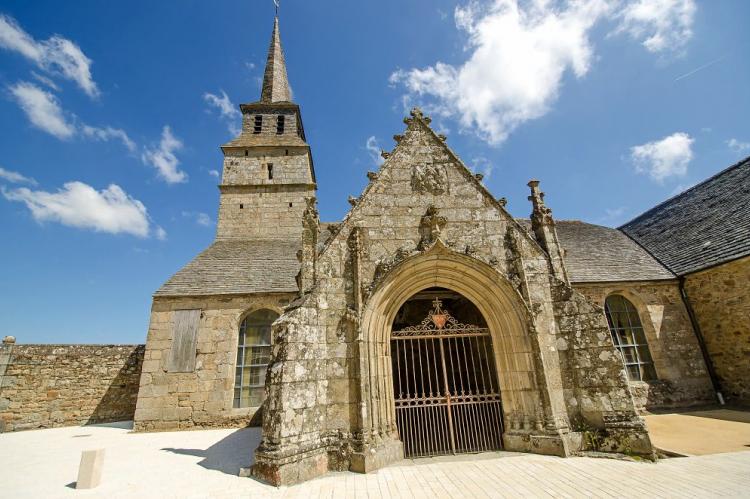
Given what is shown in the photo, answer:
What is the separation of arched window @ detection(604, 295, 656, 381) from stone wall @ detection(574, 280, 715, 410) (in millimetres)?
172

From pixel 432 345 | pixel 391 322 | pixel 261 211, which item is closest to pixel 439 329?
pixel 391 322

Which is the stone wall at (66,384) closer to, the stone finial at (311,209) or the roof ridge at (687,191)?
the stone finial at (311,209)

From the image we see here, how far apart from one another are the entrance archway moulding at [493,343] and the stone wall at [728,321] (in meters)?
7.95

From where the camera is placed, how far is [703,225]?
11.7m

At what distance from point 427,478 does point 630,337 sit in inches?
380

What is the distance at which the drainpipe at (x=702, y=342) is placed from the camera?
374 inches

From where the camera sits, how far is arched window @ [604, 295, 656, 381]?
10055 mm

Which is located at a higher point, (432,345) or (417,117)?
(417,117)

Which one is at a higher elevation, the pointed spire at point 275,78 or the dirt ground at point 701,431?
the pointed spire at point 275,78

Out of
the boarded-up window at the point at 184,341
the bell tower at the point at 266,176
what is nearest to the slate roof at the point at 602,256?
the bell tower at the point at 266,176

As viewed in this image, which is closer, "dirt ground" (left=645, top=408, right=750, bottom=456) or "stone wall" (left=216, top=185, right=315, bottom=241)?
"dirt ground" (left=645, top=408, right=750, bottom=456)

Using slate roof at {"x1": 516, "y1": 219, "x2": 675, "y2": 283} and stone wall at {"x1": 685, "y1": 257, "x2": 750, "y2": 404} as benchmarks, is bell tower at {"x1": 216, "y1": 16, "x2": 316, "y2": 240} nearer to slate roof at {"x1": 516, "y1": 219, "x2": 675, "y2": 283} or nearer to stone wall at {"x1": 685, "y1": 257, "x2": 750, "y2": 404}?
slate roof at {"x1": 516, "y1": 219, "x2": 675, "y2": 283}

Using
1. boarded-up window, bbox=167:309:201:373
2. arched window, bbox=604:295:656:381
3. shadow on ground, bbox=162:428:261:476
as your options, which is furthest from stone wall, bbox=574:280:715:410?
boarded-up window, bbox=167:309:201:373

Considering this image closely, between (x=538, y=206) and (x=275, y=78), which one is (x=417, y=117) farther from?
(x=275, y=78)
